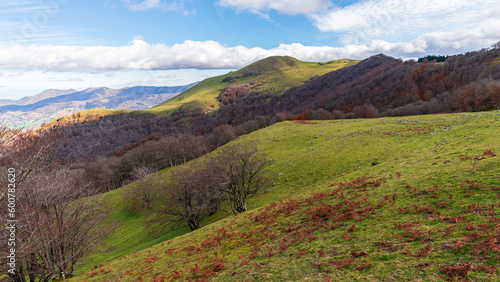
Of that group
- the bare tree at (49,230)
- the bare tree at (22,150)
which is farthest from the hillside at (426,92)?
the bare tree at (22,150)

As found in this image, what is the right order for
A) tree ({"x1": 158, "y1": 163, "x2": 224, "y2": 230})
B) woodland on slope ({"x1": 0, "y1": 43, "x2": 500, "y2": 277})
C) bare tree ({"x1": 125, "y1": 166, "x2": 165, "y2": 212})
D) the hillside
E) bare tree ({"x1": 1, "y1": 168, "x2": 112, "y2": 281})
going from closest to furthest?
woodland on slope ({"x1": 0, "y1": 43, "x2": 500, "y2": 277}) < bare tree ({"x1": 1, "y1": 168, "x2": 112, "y2": 281}) < tree ({"x1": 158, "y1": 163, "x2": 224, "y2": 230}) < bare tree ({"x1": 125, "y1": 166, "x2": 165, "y2": 212}) < the hillside

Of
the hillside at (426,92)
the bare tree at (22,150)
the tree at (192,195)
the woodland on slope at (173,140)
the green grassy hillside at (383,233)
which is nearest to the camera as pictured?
the green grassy hillside at (383,233)

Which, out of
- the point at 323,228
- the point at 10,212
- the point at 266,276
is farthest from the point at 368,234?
the point at 10,212

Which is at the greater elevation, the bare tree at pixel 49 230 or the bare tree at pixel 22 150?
the bare tree at pixel 22 150

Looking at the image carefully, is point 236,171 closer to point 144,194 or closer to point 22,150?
point 22,150

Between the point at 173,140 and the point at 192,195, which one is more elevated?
the point at 173,140

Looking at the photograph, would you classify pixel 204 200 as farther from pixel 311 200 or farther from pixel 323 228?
pixel 323 228

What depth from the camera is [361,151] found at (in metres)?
32.4

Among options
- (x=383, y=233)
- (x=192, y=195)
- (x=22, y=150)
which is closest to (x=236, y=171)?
(x=192, y=195)

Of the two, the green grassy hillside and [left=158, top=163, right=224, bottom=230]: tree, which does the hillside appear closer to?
the green grassy hillside

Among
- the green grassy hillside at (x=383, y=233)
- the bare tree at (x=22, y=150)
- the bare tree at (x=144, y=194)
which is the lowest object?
the bare tree at (x=144, y=194)

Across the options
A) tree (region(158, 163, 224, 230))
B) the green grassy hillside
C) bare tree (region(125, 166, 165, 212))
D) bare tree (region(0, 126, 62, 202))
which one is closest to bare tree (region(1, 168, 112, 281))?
bare tree (region(0, 126, 62, 202))

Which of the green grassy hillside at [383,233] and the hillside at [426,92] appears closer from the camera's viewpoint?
the green grassy hillside at [383,233]

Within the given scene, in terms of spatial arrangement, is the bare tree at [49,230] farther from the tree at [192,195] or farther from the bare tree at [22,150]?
the tree at [192,195]
